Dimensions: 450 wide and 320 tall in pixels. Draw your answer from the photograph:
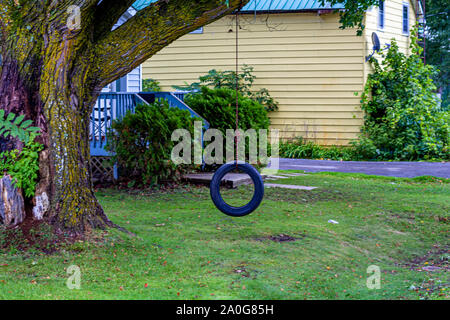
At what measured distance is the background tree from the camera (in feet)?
75.9

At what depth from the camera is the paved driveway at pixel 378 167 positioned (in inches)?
489

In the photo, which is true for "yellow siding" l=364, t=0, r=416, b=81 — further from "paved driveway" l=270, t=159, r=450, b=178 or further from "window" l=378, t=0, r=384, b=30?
"paved driveway" l=270, t=159, r=450, b=178

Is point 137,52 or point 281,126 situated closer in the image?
point 137,52

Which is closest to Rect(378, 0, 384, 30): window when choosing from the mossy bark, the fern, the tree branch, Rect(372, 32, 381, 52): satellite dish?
Rect(372, 32, 381, 52): satellite dish

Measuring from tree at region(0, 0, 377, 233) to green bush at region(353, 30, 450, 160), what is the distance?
10723mm

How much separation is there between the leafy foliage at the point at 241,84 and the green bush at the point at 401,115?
10.1 ft

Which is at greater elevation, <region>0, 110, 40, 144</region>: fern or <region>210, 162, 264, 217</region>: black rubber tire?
<region>0, 110, 40, 144</region>: fern

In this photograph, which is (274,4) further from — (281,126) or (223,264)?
(223,264)

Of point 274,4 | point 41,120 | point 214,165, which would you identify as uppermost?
point 274,4

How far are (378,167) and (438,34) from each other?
12912 mm

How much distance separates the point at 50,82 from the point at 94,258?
6.37 feet

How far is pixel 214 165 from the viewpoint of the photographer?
425 inches

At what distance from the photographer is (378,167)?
13.6 metres

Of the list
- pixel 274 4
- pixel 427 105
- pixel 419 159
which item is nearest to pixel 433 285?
pixel 419 159
